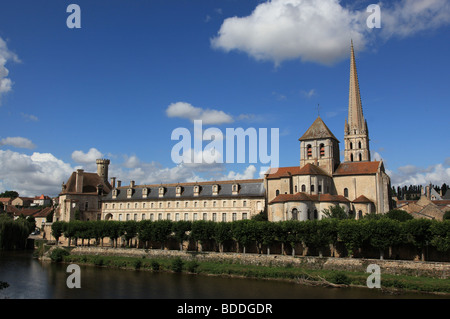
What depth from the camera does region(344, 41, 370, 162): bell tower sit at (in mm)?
80625

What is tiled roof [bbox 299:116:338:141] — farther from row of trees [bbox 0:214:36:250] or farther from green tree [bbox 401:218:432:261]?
row of trees [bbox 0:214:36:250]

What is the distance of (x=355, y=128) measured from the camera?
81312mm


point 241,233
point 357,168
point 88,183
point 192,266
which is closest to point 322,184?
point 357,168

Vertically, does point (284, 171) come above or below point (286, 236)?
above

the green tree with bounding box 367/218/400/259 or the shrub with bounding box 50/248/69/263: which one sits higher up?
the green tree with bounding box 367/218/400/259

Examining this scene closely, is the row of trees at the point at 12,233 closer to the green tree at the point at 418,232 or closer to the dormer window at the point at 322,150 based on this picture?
the dormer window at the point at 322,150

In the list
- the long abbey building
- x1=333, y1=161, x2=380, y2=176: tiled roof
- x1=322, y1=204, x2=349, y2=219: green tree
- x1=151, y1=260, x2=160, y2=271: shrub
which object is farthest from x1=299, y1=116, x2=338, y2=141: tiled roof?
x1=151, y1=260, x2=160, y2=271: shrub

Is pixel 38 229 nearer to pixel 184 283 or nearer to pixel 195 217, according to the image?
pixel 195 217

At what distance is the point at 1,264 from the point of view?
41.4 metres

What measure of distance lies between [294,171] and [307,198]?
7.73 meters

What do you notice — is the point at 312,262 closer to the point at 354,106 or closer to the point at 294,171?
the point at 294,171

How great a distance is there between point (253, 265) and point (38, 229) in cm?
5532
